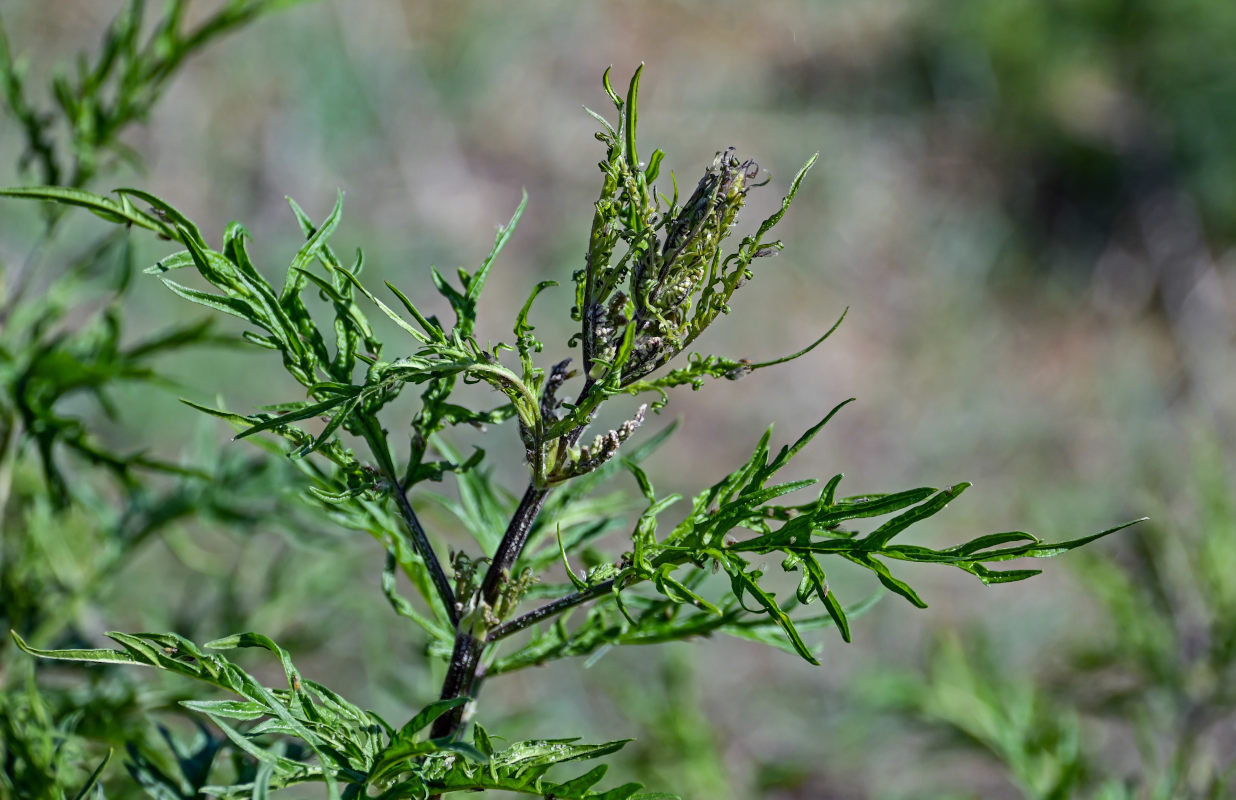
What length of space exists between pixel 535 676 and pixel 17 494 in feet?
8.54

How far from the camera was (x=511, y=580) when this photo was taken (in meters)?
1.07

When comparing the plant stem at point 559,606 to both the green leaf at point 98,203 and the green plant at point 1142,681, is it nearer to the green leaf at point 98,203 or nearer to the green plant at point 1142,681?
the green leaf at point 98,203

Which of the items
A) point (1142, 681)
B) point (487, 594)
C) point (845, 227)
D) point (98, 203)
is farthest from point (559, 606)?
point (845, 227)

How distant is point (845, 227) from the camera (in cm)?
715

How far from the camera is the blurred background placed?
450 centimetres

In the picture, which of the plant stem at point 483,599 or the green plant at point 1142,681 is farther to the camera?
the green plant at point 1142,681

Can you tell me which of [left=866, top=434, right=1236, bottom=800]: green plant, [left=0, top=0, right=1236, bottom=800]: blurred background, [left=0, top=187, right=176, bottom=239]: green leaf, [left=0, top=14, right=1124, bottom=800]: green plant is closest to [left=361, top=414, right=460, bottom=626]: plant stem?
[left=0, top=14, right=1124, bottom=800]: green plant

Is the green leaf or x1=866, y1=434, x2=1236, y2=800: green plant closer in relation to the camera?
the green leaf

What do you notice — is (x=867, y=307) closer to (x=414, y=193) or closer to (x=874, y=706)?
(x=414, y=193)

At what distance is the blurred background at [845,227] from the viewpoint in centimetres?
450

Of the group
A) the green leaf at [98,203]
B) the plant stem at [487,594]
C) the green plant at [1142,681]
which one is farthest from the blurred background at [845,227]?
the green leaf at [98,203]

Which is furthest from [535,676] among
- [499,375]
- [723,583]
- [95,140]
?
[499,375]

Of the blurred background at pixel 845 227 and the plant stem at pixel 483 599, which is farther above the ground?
the blurred background at pixel 845 227

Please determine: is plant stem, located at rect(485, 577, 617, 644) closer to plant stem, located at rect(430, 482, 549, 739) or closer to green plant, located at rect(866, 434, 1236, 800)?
plant stem, located at rect(430, 482, 549, 739)
